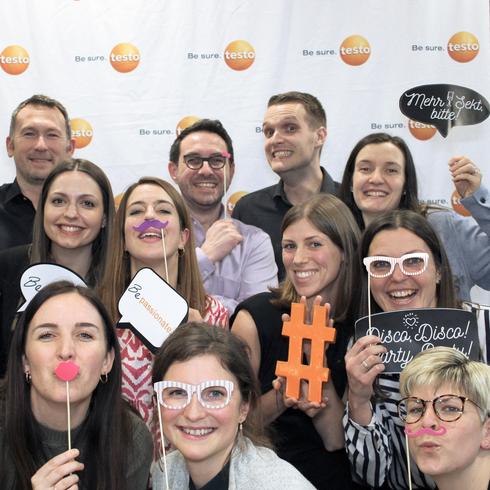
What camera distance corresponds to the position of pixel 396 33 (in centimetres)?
424

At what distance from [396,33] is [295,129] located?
965 mm

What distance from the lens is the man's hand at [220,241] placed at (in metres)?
3.25

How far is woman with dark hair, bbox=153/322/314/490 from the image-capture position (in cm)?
207

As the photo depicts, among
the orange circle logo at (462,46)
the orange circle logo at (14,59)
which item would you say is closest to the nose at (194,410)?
the orange circle logo at (14,59)

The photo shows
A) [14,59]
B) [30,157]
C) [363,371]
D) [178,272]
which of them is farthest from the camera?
[14,59]

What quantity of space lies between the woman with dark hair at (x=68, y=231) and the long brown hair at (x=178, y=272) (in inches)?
5.3

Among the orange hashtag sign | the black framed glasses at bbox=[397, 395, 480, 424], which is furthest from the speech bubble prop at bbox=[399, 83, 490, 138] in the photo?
the black framed glasses at bbox=[397, 395, 480, 424]

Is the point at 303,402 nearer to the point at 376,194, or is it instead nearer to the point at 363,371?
the point at 363,371

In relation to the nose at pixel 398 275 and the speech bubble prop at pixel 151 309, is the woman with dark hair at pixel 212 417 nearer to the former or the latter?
the speech bubble prop at pixel 151 309

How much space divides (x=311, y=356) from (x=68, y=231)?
994 millimetres

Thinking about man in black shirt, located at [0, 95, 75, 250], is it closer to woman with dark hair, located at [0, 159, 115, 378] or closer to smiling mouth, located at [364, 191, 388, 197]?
woman with dark hair, located at [0, 159, 115, 378]

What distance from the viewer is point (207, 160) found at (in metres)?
3.45

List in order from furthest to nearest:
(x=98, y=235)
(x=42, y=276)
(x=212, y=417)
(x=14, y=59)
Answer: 1. (x=14, y=59)
2. (x=98, y=235)
3. (x=42, y=276)
4. (x=212, y=417)

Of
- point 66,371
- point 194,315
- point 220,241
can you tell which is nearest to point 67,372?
point 66,371
